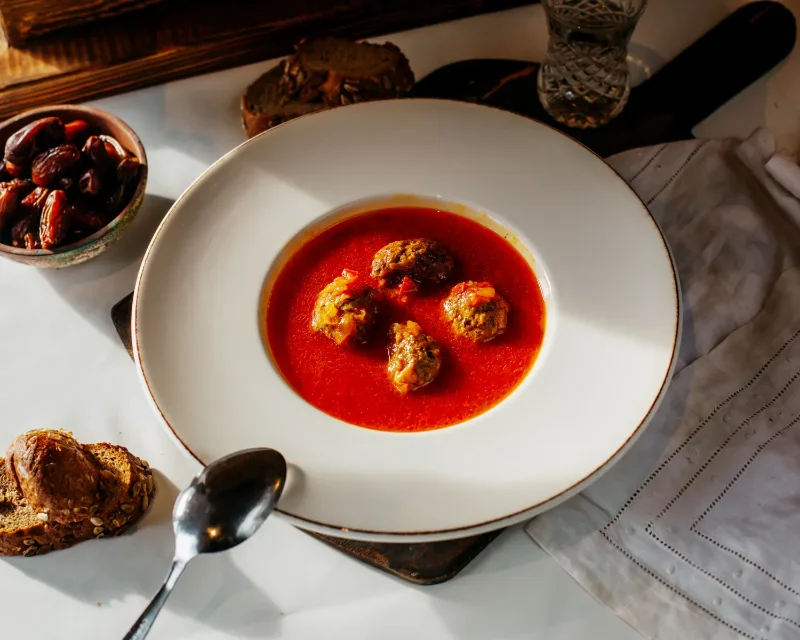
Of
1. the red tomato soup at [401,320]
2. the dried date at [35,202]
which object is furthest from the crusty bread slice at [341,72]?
the dried date at [35,202]

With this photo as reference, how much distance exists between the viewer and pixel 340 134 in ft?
8.21

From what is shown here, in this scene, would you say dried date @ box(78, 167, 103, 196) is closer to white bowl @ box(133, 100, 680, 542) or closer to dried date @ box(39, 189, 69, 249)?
dried date @ box(39, 189, 69, 249)

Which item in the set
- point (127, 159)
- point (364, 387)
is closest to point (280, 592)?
point (364, 387)

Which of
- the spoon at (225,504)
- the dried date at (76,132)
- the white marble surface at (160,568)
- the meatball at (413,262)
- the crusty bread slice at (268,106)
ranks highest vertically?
the dried date at (76,132)

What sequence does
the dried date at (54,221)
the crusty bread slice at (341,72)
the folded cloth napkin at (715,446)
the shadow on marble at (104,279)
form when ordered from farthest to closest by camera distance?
the crusty bread slice at (341,72)
the shadow on marble at (104,279)
the dried date at (54,221)
the folded cloth napkin at (715,446)

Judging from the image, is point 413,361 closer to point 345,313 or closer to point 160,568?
point 345,313

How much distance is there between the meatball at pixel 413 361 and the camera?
211 centimetres

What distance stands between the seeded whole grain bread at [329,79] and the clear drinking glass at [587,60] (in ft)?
1.65

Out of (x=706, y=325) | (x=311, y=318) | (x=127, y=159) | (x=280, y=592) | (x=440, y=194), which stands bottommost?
(x=280, y=592)

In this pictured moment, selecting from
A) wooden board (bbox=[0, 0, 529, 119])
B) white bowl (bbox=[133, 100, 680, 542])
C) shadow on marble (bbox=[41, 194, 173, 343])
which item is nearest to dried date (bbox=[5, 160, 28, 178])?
shadow on marble (bbox=[41, 194, 173, 343])

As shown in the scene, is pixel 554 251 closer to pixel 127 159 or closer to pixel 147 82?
pixel 127 159

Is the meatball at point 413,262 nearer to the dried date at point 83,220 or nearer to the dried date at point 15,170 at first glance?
the dried date at point 83,220

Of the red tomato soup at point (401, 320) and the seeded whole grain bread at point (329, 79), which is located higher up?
the seeded whole grain bread at point (329, 79)

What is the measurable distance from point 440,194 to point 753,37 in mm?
1372
